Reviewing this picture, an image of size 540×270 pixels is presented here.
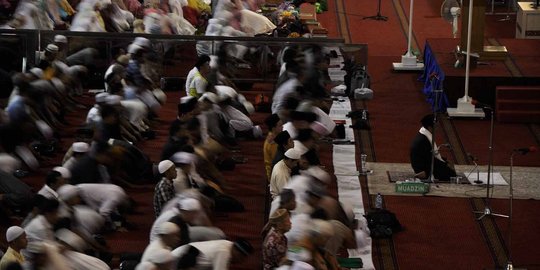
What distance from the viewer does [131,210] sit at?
14.1 m

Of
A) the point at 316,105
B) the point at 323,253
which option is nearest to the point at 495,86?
the point at 316,105

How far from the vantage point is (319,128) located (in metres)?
16.0

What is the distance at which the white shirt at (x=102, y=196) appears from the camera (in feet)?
43.0

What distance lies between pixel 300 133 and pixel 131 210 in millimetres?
1936

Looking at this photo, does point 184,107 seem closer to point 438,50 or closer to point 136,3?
point 438,50

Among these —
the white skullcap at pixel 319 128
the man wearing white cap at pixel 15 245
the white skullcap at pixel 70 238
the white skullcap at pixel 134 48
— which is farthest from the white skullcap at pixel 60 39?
the man wearing white cap at pixel 15 245

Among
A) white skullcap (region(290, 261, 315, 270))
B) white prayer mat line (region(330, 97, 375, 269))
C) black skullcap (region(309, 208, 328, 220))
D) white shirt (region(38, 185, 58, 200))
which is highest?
white skullcap (region(290, 261, 315, 270))

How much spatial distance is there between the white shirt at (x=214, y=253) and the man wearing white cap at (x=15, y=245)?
1300 millimetres

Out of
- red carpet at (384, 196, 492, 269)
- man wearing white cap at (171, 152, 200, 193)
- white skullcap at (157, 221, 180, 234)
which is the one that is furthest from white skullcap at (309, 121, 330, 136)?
white skullcap at (157, 221, 180, 234)

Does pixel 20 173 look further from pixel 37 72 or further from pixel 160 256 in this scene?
pixel 160 256

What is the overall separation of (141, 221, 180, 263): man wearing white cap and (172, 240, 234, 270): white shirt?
12 centimetres

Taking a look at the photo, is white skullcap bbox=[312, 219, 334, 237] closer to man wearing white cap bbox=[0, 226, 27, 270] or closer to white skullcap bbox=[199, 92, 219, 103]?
man wearing white cap bbox=[0, 226, 27, 270]

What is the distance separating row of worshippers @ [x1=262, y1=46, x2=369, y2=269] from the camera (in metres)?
11.4

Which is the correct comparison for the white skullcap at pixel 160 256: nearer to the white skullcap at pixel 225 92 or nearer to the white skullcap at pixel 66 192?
the white skullcap at pixel 66 192
